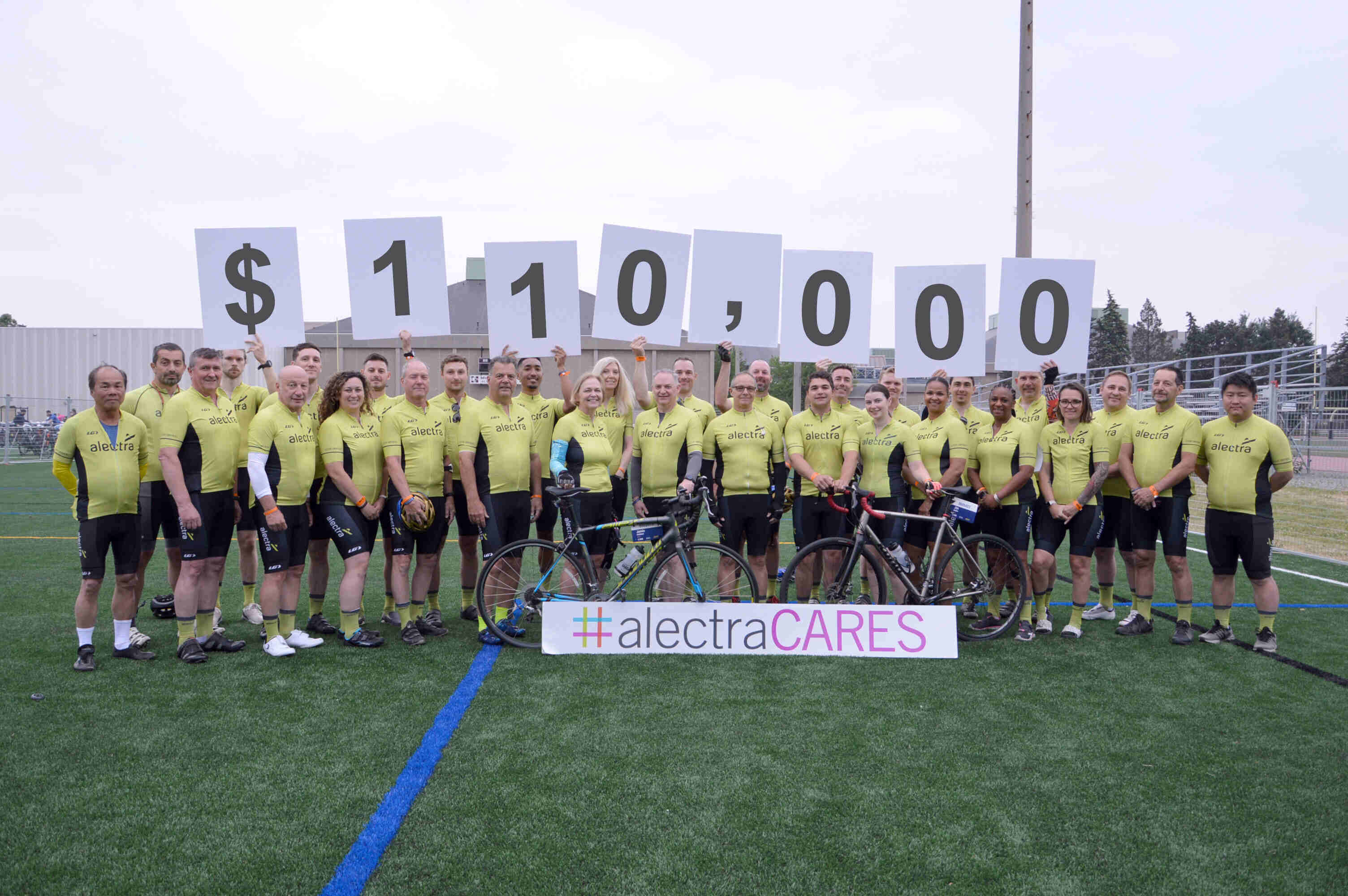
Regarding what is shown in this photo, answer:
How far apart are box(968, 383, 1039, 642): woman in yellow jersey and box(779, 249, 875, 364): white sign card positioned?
44.8 inches

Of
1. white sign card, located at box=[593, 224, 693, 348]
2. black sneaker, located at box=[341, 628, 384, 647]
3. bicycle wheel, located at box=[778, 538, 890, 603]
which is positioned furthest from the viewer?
white sign card, located at box=[593, 224, 693, 348]

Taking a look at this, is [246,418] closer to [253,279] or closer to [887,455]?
[253,279]

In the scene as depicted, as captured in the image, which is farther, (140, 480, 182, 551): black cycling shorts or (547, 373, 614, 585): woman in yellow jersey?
(547, 373, 614, 585): woman in yellow jersey

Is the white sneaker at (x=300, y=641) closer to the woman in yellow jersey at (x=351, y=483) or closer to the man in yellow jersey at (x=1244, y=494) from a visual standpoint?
the woman in yellow jersey at (x=351, y=483)

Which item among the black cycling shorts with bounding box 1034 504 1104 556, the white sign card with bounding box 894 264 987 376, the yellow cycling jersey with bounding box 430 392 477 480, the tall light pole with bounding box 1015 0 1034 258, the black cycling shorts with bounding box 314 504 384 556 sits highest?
the tall light pole with bounding box 1015 0 1034 258

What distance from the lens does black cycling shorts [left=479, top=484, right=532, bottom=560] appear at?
5641 mm

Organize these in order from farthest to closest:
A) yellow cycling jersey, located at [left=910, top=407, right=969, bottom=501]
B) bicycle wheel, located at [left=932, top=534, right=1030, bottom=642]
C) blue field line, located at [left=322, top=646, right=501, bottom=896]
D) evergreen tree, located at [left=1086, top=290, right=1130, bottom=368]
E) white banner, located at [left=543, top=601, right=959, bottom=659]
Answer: evergreen tree, located at [left=1086, top=290, right=1130, bottom=368] → yellow cycling jersey, located at [left=910, top=407, right=969, bottom=501] → bicycle wheel, located at [left=932, top=534, right=1030, bottom=642] → white banner, located at [left=543, top=601, right=959, bottom=659] → blue field line, located at [left=322, top=646, right=501, bottom=896]

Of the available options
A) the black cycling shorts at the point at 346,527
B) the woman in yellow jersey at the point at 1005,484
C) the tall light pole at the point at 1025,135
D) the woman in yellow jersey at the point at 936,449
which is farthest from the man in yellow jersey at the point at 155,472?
the tall light pole at the point at 1025,135

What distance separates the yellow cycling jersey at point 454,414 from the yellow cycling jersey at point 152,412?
166cm

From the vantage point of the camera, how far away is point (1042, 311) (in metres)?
6.60

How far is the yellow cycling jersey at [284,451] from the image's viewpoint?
5.14 m

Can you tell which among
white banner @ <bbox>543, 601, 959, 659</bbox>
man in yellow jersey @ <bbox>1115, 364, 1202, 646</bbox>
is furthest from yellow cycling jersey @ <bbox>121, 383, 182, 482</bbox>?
man in yellow jersey @ <bbox>1115, 364, 1202, 646</bbox>

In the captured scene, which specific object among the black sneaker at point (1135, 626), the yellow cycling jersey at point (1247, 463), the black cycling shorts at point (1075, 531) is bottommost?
the black sneaker at point (1135, 626)

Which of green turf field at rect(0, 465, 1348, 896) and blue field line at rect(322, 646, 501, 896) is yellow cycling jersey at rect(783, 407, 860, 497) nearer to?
green turf field at rect(0, 465, 1348, 896)
